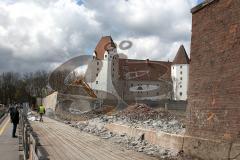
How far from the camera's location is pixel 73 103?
62219 millimetres

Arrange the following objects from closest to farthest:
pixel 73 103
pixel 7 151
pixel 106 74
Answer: pixel 7 151
pixel 73 103
pixel 106 74

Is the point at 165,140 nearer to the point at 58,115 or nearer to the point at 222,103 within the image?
the point at 222,103

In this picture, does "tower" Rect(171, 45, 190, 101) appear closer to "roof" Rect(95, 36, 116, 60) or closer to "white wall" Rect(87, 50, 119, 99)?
"white wall" Rect(87, 50, 119, 99)

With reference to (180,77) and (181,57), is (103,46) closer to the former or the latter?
(181,57)

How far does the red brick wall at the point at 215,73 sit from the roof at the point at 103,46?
109m

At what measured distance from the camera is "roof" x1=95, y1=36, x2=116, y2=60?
397 ft

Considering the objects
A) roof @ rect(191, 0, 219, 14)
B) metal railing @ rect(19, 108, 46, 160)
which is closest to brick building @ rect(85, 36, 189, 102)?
metal railing @ rect(19, 108, 46, 160)

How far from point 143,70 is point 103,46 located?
1166 inches

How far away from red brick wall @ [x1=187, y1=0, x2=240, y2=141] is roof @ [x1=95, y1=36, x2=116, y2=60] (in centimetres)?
10908

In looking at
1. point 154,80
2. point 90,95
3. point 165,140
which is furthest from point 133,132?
point 154,80

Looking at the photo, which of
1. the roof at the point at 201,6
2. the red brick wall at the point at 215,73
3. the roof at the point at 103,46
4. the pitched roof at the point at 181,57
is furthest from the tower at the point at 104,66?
the red brick wall at the point at 215,73

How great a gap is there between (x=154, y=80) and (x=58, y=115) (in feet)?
287

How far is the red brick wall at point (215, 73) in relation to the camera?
31.9 feet

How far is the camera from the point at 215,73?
10.6 meters
